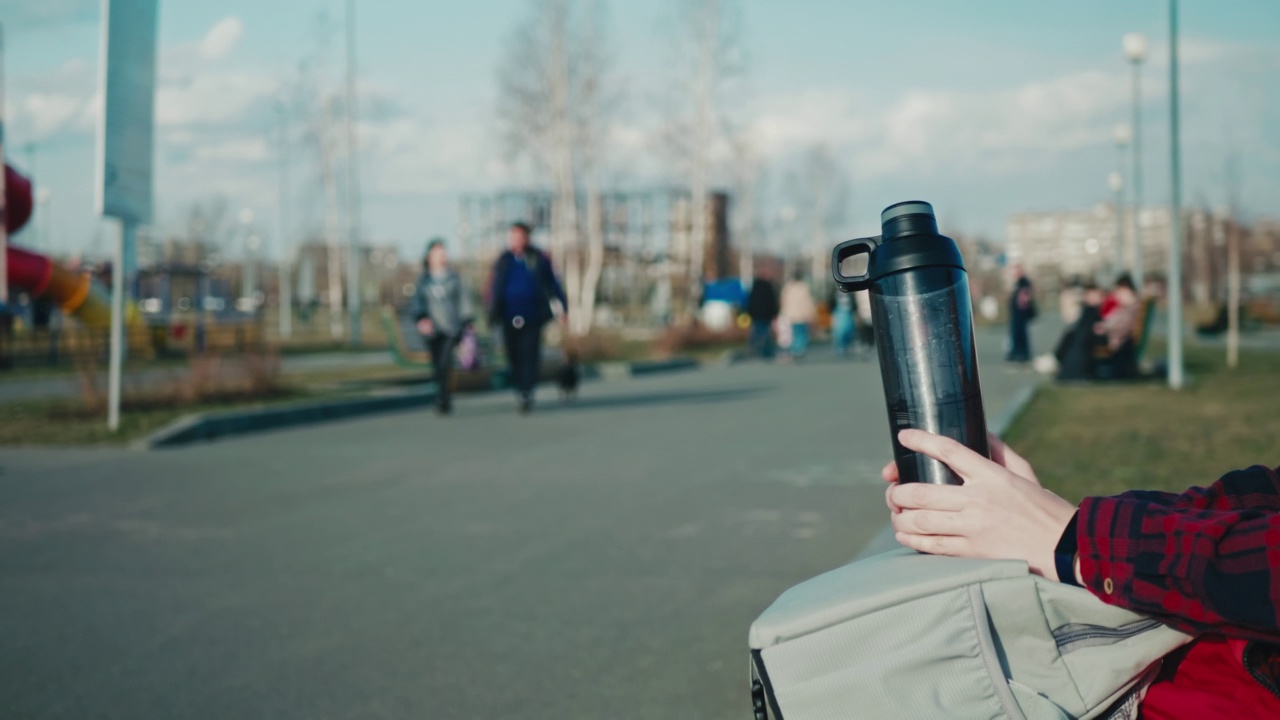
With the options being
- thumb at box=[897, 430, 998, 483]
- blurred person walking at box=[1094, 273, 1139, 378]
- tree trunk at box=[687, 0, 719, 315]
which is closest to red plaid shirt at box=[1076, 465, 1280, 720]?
thumb at box=[897, 430, 998, 483]

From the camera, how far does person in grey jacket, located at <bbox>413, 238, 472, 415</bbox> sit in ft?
47.5

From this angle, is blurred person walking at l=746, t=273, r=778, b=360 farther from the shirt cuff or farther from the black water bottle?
the shirt cuff

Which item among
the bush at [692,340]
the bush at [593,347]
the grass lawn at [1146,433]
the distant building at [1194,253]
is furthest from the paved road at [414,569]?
the bush at [692,340]

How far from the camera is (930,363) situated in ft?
6.01

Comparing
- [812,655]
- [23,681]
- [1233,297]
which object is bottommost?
[23,681]

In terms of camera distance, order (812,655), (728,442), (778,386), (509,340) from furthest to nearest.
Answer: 1. (778,386)
2. (509,340)
3. (728,442)
4. (812,655)

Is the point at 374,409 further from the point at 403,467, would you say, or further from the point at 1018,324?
the point at 1018,324

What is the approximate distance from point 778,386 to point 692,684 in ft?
47.9

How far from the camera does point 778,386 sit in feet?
61.6

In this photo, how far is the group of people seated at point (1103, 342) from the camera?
677 inches

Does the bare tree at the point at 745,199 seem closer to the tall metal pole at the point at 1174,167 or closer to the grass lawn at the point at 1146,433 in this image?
the tall metal pole at the point at 1174,167

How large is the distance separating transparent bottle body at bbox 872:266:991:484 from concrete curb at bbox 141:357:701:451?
1013 cm

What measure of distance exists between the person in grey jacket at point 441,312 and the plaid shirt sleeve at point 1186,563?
42.6ft

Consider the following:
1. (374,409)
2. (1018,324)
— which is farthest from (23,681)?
(1018,324)
